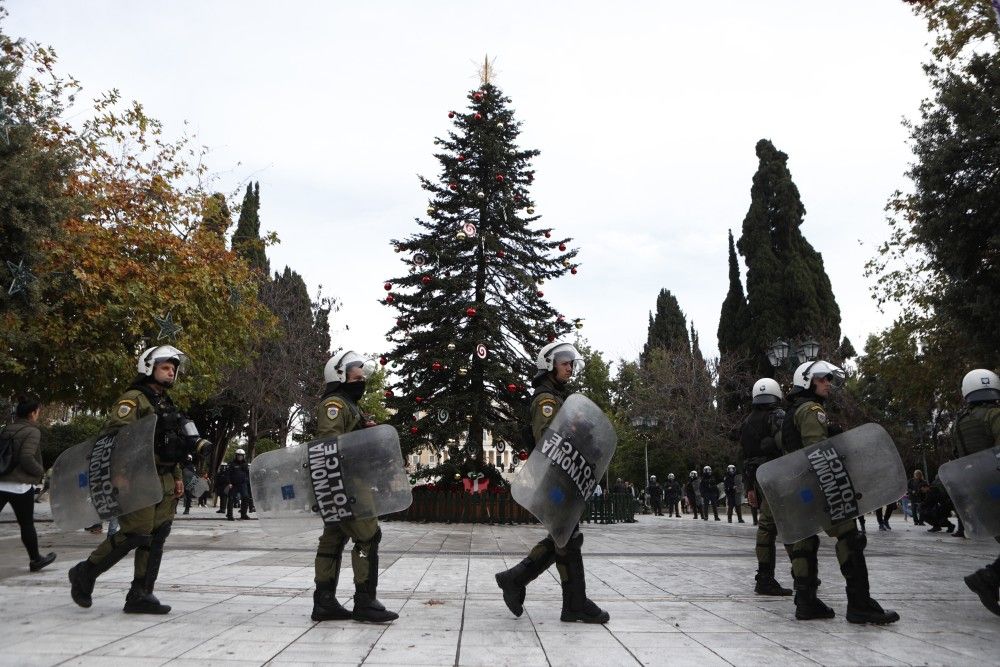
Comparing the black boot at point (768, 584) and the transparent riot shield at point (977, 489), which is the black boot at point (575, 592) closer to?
the black boot at point (768, 584)

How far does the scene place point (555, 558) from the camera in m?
5.10

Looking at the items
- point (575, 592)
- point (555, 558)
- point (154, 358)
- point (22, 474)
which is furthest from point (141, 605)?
point (22, 474)

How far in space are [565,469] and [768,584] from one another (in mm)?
2699

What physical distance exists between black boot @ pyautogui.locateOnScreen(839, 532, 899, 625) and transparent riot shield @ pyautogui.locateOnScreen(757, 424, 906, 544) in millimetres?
187

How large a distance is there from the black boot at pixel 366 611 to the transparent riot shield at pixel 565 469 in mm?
1188

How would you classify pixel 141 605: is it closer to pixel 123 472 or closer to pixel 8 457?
pixel 123 472

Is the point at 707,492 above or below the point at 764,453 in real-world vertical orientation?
below

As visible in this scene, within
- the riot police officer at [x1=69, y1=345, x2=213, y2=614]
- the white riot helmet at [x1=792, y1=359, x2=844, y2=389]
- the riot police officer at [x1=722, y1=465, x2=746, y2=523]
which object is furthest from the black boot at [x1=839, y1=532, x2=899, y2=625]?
the riot police officer at [x1=722, y1=465, x2=746, y2=523]

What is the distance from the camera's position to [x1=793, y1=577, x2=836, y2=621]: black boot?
17.0 ft

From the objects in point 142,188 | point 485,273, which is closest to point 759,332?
point 485,273

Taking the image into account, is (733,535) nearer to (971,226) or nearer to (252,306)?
(971,226)

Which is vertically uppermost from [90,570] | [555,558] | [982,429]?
[982,429]

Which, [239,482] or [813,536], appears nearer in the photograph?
[813,536]

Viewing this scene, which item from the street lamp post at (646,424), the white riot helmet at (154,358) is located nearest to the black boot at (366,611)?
the white riot helmet at (154,358)
